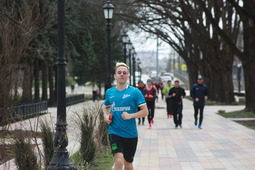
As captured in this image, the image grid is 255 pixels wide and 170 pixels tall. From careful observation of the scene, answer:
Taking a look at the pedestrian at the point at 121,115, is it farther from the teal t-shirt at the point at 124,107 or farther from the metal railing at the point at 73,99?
the metal railing at the point at 73,99

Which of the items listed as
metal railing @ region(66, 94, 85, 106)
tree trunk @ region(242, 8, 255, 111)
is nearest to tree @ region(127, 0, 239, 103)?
tree trunk @ region(242, 8, 255, 111)

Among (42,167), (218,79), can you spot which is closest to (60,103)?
(42,167)

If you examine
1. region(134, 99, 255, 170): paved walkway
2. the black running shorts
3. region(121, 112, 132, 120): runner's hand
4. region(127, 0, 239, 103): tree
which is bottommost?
region(134, 99, 255, 170): paved walkway

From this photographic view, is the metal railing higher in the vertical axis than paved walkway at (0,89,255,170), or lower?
higher

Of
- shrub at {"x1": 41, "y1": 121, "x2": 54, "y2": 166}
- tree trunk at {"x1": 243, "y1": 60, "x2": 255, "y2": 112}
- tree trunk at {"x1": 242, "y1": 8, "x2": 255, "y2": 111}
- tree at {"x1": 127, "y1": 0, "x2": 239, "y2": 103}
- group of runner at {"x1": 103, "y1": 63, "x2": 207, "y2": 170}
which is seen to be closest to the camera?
group of runner at {"x1": 103, "y1": 63, "x2": 207, "y2": 170}

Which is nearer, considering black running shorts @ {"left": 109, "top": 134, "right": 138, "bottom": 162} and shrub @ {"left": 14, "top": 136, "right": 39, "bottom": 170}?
black running shorts @ {"left": 109, "top": 134, "right": 138, "bottom": 162}

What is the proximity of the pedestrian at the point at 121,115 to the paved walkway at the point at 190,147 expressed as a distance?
4.40 feet

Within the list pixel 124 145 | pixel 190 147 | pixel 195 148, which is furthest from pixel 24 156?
pixel 190 147

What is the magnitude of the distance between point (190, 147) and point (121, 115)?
6.26 metres

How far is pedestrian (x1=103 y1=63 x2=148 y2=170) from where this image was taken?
660 centimetres

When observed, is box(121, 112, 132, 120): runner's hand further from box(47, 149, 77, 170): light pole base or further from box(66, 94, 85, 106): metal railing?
box(66, 94, 85, 106): metal railing

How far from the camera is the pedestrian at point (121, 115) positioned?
6598mm

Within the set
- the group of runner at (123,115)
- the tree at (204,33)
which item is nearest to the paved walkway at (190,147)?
the group of runner at (123,115)

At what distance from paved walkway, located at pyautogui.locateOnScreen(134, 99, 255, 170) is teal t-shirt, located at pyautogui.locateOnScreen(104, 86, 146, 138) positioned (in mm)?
3012
